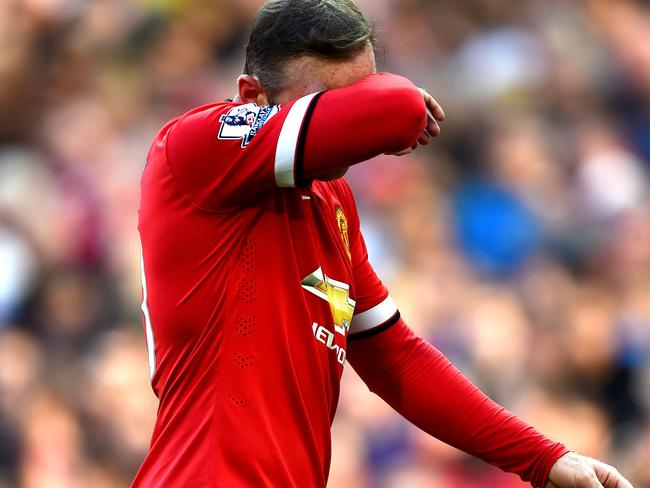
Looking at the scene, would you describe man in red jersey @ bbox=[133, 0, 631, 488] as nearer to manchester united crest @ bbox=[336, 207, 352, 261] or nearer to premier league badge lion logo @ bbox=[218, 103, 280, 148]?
premier league badge lion logo @ bbox=[218, 103, 280, 148]

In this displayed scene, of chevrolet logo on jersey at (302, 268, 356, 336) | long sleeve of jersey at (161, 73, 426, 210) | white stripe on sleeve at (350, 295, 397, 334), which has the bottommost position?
white stripe on sleeve at (350, 295, 397, 334)

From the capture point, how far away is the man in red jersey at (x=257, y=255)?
2.81m

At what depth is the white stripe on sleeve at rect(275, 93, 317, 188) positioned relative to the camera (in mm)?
2764

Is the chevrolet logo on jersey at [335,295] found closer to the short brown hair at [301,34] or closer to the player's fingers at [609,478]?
the short brown hair at [301,34]

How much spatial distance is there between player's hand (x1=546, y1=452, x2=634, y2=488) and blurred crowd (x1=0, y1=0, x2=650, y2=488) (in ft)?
7.74

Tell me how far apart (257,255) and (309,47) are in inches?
19.1

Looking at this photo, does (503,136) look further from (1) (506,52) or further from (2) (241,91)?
(2) (241,91)

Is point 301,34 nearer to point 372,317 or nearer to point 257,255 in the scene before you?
point 257,255

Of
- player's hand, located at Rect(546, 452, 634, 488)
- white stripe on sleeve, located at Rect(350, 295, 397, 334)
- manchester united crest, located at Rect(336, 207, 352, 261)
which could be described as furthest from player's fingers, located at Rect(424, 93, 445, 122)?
player's hand, located at Rect(546, 452, 634, 488)

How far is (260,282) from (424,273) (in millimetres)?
4014

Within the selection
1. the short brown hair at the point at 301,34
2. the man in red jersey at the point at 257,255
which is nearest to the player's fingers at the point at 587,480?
the man in red jersey at the point at 257,255

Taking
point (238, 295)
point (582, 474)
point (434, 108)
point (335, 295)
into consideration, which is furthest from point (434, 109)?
point (582, 474)

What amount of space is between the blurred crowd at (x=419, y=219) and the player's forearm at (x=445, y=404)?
2.30m

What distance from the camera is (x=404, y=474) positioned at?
5.88 meters
